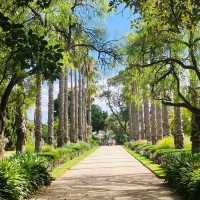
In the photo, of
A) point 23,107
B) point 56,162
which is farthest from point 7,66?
point 23,107

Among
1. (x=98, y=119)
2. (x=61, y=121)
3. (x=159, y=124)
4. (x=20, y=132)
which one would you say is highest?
(x=98, y=119)

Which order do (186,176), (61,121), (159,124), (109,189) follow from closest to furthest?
1. (186,176)
2. (109,189)
3. (61,121)
4. (159,124)

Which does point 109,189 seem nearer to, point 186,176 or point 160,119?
point 186,176

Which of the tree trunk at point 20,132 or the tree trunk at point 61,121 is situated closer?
the tree trunk at point 20,132

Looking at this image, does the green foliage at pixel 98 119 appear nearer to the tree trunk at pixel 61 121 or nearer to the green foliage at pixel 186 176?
the tree trunk at pixel 61 121

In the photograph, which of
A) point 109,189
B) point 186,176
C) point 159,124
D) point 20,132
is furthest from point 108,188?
point 159,124

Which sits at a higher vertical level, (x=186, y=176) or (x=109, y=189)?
(x=186, y=176)

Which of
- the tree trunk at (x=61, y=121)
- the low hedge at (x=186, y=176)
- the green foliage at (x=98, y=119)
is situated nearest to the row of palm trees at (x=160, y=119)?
the tree trunk at (x=61, y=121)

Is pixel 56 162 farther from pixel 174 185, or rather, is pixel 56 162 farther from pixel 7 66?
pixel 174 185

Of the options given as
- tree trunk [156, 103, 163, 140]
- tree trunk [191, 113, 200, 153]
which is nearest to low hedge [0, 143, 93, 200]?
tree trunk [191, 113, 200, 153]

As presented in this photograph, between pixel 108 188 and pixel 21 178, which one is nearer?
pixel 21 178

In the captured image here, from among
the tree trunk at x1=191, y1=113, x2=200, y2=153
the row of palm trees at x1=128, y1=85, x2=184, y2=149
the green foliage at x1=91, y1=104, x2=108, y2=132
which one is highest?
the green foliage at x1=91, y1=104, x2=108, y2=132

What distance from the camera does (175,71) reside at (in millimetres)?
26750

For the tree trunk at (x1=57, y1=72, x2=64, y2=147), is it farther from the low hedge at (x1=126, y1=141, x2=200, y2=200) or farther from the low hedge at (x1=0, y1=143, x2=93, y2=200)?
the low hedge at (x1=126, y1=141, x2=200, y2=200)
